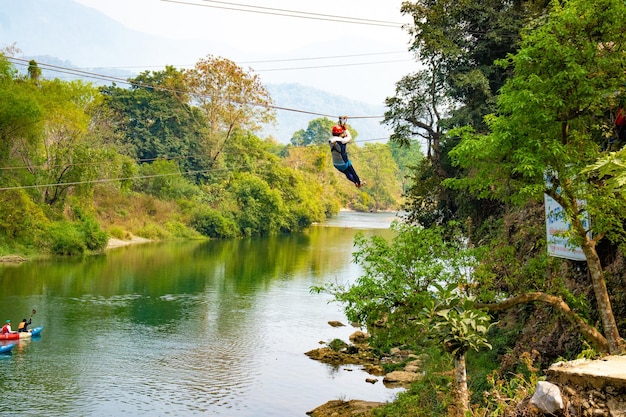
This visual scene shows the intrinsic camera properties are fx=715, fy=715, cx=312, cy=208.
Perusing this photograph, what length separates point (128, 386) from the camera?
15.1 m

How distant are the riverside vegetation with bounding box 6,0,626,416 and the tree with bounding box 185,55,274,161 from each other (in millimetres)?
131

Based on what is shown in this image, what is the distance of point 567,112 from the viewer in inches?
320

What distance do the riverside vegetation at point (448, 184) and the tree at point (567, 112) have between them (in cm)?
2

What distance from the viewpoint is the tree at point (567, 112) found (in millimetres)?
7875

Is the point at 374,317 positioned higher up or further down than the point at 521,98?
further down

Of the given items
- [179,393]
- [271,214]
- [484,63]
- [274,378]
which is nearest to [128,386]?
[179,393]

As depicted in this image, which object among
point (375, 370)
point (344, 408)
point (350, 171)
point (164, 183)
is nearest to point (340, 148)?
point (350, 171)

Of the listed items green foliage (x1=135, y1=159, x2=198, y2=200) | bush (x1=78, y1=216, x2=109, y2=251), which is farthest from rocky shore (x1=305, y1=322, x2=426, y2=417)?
green foliage (x1=135, y1=159, x2=198, y2=200)

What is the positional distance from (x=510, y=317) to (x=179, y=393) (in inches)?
278

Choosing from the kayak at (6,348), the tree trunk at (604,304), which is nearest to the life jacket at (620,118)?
the tree trunk at (604,304)

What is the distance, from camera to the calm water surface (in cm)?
1442

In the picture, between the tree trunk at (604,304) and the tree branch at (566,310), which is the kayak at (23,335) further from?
the tree trunk at (604,304)

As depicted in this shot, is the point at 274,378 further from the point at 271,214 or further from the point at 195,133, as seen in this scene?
the point at 195,133

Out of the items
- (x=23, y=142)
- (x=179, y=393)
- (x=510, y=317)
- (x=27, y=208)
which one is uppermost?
(x=23, y=142)
